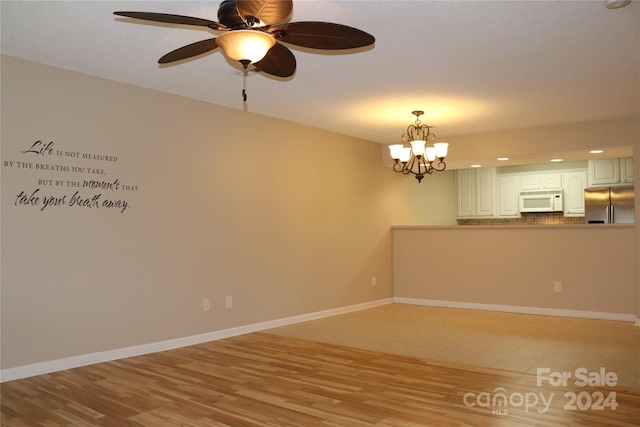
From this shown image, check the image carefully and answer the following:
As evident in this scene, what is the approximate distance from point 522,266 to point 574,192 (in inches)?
99.0

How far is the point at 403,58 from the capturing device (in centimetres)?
386

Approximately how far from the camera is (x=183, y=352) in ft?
14.8

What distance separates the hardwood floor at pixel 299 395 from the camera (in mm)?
2857

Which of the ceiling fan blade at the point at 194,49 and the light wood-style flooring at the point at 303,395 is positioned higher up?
the ceiling fan blade at the point at 194,49

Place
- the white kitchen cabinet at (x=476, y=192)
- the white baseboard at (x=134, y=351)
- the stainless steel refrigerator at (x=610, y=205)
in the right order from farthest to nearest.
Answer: the white kitchen cabinet at (x=476, y=192), the stainless steel refrigerator at (x=610, y=205), the white baseboard at (x=134, y=351)

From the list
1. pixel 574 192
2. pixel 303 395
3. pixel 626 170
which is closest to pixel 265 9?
pixel 303 395

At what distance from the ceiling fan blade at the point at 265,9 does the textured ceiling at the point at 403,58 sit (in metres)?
0.65

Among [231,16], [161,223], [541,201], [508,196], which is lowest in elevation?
[161,223]

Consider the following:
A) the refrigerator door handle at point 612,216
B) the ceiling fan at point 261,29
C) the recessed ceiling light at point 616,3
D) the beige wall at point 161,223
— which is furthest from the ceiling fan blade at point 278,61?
the refrigerator door handle at point 612,216

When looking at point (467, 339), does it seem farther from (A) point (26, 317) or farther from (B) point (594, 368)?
(A) point (26, 317)

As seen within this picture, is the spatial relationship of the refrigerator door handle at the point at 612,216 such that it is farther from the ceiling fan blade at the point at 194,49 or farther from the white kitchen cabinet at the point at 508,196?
Answer: the ceiling fan blade at the point at 194,49

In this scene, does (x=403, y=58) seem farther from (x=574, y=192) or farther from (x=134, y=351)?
(x=574, y=192)

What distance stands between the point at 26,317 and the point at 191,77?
2.30 m

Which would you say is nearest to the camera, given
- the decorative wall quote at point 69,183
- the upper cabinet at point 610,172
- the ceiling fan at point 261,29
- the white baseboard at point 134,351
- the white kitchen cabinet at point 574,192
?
the ceiling fan at point 261,29
